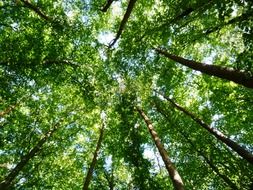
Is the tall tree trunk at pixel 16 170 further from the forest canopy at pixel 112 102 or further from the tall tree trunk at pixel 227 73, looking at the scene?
the tall tree trunk at pixel 227 73

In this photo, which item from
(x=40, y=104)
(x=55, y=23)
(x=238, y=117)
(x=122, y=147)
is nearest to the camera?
(x=55, y=23)

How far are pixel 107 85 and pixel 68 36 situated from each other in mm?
2894

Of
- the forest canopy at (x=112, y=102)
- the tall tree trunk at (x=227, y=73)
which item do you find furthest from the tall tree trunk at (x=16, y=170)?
the tall tree trunk at (x=227, y=73)

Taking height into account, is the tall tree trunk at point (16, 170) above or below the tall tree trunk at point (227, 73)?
above

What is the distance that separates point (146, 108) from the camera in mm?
18578

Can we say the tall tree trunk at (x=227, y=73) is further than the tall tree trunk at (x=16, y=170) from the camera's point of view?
No

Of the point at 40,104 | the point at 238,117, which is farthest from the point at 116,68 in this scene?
the point at 238,117

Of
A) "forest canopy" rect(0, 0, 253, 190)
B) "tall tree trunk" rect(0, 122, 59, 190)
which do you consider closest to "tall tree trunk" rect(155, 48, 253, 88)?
"forest canopy" rect(0, 0, 253, 190)

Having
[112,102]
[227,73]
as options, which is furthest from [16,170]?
[227,73]

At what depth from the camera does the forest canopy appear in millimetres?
11828

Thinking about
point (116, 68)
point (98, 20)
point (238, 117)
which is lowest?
point (238, 117)

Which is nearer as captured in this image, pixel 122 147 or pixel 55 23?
pixel 55 23

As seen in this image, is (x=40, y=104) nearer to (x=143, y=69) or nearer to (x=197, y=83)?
(x=143, y=69)

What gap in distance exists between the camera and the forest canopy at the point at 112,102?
11828 mm
